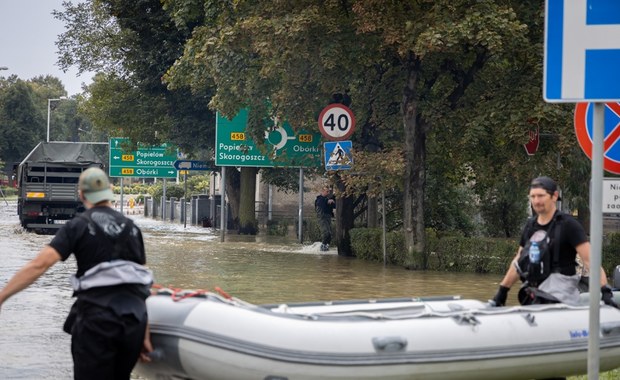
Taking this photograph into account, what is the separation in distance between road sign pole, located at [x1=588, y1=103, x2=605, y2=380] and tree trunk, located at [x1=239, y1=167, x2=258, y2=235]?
36.7 m

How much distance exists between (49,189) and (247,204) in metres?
6.97

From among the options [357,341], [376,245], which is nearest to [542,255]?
[357,341]

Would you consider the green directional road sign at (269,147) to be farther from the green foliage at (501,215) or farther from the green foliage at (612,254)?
the green foliage at (612,254)

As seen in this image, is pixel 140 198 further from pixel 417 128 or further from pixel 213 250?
pixel 417 128

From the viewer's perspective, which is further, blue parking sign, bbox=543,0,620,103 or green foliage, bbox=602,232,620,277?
green foliage, bbox=602,232,620,277

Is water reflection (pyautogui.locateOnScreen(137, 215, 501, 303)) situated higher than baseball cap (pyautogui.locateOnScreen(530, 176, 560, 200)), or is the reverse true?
baseball cap (pyautogui.locateOnScreen(530, 176, 560, 200))

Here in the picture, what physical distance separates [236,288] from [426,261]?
7237 millimetres

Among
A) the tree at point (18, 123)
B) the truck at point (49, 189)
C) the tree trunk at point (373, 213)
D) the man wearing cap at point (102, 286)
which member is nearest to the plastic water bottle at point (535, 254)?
the man wearing cap at point (102, 286)

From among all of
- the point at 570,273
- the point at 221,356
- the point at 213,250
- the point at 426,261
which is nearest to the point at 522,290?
the point at 570,273

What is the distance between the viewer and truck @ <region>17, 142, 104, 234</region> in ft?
134

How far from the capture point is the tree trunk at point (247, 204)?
143 ft

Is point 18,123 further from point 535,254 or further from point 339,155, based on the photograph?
point 535,254

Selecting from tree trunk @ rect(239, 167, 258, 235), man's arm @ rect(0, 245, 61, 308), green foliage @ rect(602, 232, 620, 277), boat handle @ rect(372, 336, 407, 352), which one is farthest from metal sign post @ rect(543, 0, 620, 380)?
tree trunk @ rect(239, 167, 258, 235)

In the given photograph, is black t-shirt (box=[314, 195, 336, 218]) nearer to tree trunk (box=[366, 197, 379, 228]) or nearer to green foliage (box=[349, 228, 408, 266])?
tree trunk (box=[366, 197, 379, 228])
